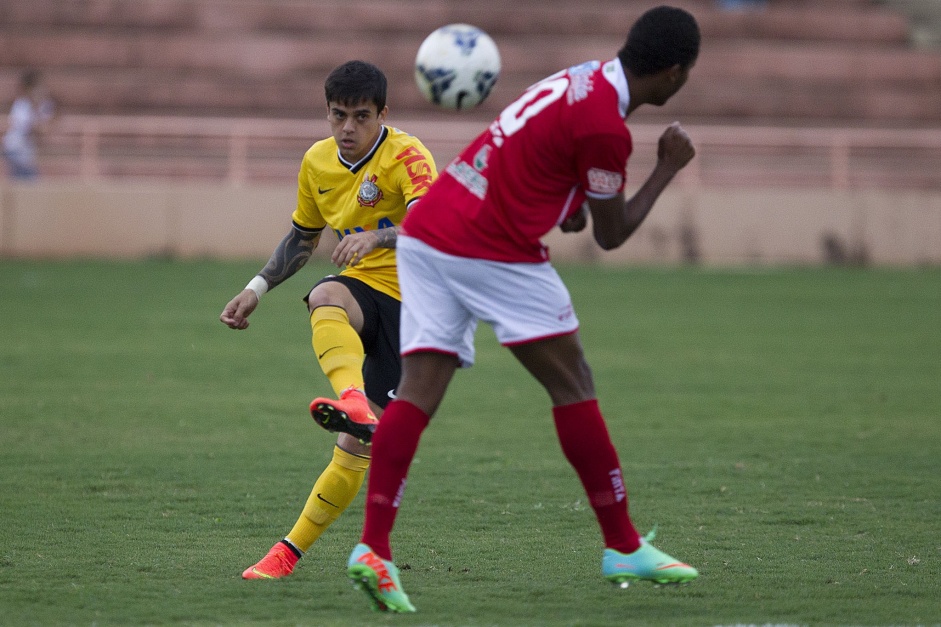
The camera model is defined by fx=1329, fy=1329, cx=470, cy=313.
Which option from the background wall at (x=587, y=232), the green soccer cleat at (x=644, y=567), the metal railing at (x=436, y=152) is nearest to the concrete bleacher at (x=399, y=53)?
the metal railing at (x=436, y=152)

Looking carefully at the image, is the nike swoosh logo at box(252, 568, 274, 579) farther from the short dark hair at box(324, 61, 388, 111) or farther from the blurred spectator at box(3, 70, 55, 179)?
the blurred spectator at box(3, 70, 55, 179)

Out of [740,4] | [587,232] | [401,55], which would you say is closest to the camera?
[587,232]

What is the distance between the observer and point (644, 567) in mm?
4426

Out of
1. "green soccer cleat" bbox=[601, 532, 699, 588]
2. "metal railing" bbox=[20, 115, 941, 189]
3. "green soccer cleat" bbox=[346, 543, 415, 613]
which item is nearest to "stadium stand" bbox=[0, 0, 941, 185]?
"metal railing" bbox=[20, 115, 941, 189]

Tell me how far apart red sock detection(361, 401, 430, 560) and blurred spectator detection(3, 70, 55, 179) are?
1719 centimetres

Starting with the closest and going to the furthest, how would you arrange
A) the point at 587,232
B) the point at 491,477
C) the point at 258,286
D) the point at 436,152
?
the point at 258,286 → the point at 491,477 → the point at 587,232 → the point at 436,152

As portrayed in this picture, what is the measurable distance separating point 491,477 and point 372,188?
7.33ft

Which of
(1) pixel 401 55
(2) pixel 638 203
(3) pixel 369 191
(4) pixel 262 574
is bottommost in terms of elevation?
(1) pixel 401 55

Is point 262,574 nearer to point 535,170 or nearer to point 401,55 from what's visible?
point 535,170

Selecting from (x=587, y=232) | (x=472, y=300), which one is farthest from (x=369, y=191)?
(x=587, y=232)

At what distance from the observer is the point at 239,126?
71.6 feet

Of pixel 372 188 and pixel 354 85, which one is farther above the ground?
pixel 354 85

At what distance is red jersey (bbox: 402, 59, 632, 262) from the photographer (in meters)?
4.18

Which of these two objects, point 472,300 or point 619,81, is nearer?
point 619,81
